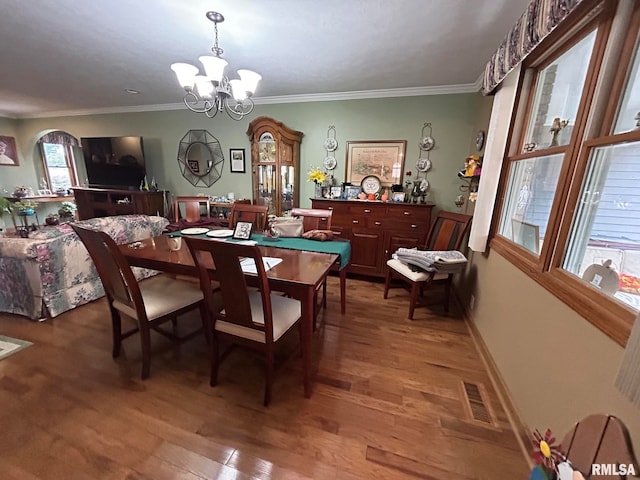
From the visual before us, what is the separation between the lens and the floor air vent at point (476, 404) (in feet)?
4.66

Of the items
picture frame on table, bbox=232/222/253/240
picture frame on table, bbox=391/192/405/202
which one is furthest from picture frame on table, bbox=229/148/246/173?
picture frame on table, bbox=391/192/405/202

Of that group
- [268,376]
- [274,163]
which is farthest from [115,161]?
[268,376]

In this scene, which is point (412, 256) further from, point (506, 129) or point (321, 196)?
point (321, 196)

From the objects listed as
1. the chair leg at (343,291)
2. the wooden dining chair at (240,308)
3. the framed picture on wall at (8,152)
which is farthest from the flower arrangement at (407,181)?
the framed picture on wall at (8,152)

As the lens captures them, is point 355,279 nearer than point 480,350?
No

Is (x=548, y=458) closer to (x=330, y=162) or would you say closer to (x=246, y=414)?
(x=246, y=414)

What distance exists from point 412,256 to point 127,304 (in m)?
2.32

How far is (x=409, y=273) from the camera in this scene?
242 cm

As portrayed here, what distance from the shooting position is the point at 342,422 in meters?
1.39

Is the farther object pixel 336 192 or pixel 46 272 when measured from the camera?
pixel 336 192

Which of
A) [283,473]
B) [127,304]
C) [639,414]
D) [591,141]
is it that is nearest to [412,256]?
[591,141]

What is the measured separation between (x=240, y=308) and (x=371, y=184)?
2604 millimetres

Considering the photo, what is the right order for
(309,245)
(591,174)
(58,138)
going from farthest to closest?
(58,138) < (309,245) < (591,174)

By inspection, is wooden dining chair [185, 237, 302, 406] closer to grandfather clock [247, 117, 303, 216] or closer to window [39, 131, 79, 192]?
grandfather clock [247, 117, 303, 216]
